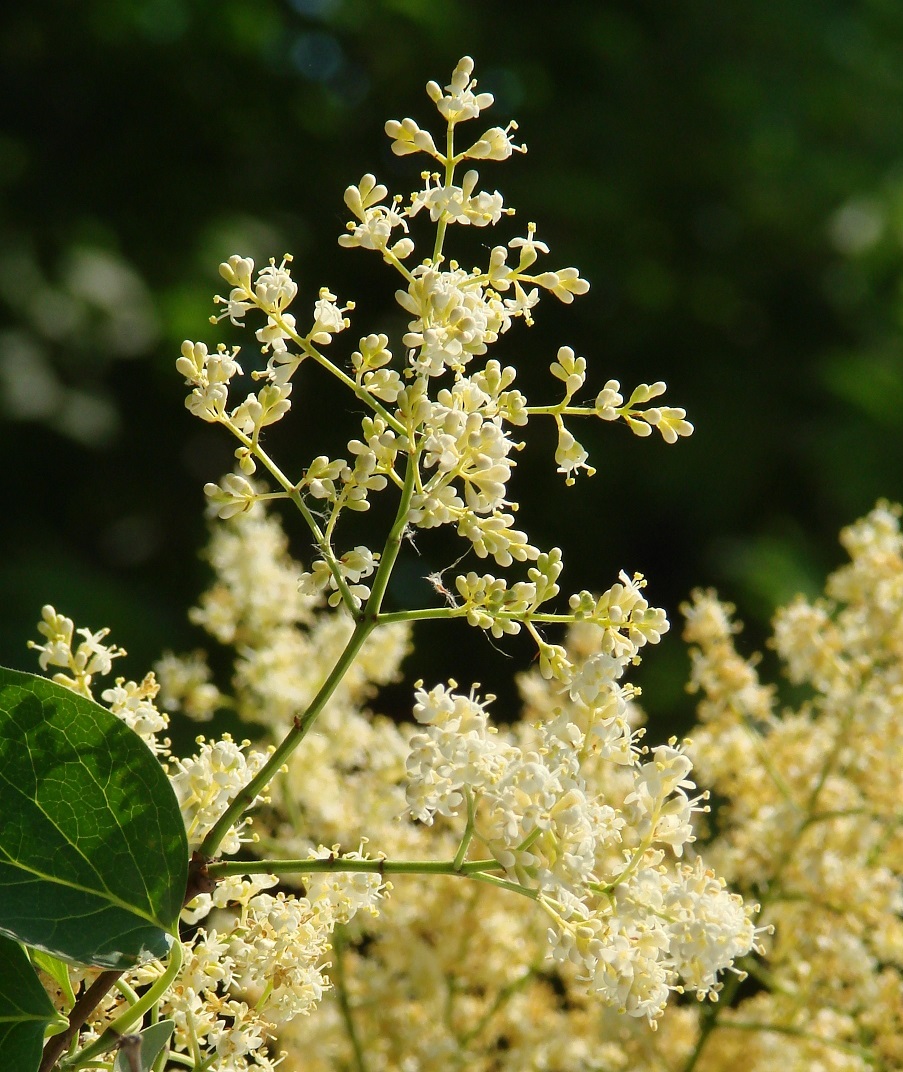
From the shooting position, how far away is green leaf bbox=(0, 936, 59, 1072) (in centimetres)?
56

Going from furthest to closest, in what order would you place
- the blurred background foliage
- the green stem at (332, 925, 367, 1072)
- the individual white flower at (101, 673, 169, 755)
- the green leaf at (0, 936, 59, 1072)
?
1. the blurred background foliage
2. the green stem at (332, 925, 367, 1072)
3. the individual white flower at (101, 673, 169, 755)
4. the green leaf at (0, 936, 59, 1072)

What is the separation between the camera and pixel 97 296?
3.80m

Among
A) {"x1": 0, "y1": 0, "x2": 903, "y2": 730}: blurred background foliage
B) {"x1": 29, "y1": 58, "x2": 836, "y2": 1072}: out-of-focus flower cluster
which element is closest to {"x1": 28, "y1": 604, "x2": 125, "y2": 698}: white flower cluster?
{"x1": 29, "y1": 58, "x2": 836, "y2": 1072}: out-of-focus flower cluster

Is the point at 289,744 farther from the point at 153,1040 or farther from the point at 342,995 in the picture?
the point at 342,995

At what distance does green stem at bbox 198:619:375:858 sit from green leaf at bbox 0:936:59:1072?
10cm

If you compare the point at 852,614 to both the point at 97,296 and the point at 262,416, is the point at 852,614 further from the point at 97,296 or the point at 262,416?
the point at 97,296

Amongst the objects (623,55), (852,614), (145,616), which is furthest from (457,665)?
(852,614)

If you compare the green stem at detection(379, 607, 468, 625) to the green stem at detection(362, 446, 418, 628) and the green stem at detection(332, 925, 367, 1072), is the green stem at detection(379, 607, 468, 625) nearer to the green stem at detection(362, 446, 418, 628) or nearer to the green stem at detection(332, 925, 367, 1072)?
the green stem at detection(362, 446, 418, 628)

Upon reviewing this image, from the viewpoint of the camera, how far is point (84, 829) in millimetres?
585

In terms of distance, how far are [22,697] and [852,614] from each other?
82 centimetres

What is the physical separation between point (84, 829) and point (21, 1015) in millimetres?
85

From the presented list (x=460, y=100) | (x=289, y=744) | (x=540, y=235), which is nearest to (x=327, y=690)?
(x=289, y=744)

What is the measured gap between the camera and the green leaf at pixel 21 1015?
0.56 meters

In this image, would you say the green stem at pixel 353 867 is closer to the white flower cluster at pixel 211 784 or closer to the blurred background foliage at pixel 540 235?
the white flower cluster at pixel 211 784
